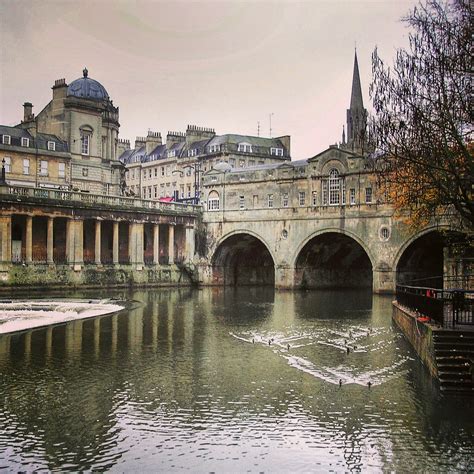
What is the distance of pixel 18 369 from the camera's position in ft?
64.4

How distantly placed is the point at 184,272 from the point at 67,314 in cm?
2960

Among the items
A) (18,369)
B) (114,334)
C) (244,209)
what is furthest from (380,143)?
(244,209)

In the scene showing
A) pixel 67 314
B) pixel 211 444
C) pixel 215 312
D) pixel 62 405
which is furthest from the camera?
pixel 215 312

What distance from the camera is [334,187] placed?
55375 mm

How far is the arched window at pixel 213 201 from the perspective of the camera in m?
64.4

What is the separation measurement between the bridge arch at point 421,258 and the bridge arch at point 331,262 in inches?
170

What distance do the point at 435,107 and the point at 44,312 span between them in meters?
21.6

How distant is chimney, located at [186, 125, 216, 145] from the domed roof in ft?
76.6

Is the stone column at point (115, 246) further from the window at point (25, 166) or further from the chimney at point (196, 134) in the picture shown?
the chimney at point (196, 134)

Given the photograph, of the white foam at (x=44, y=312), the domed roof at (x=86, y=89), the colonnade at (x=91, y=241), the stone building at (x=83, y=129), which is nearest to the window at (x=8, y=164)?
the stone building at (x=83, y=129)

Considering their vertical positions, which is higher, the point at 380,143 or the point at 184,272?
the point at 380,143

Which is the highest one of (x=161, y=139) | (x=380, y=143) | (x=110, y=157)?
(x=161, y=139)

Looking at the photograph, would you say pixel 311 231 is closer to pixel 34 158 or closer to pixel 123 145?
pixel 34 158

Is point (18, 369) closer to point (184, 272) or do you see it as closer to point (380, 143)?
point (380, 143)
